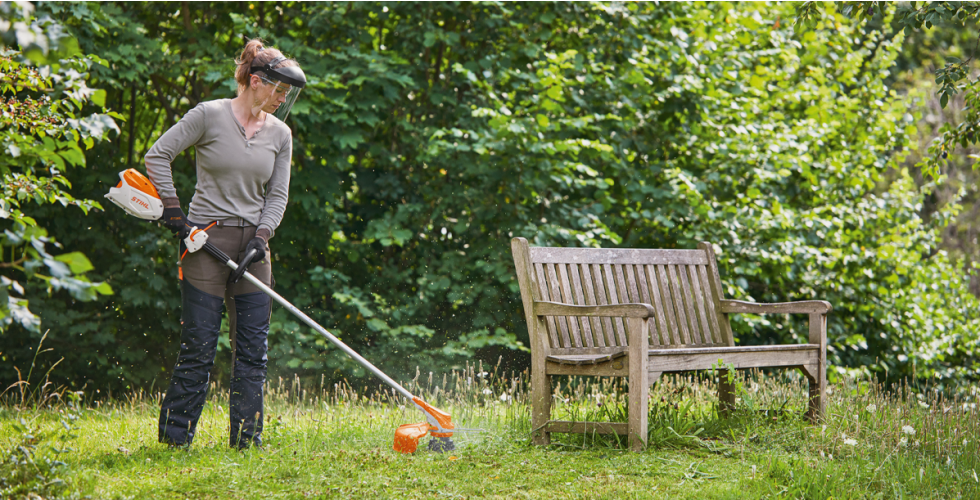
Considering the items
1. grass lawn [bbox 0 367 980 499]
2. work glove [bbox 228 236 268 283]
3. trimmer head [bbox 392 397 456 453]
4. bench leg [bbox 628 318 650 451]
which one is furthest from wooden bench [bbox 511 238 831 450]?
work glove [bbox 228 236 268 283]

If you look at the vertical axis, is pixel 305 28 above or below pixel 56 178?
above

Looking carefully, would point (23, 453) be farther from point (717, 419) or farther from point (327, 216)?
point (327, 216)

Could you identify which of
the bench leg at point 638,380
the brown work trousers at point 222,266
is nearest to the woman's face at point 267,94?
the brown work trousers at point 222,266

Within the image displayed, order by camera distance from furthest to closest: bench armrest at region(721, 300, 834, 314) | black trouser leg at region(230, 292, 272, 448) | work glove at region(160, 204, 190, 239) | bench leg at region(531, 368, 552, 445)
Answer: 1. bench armrest at region(721, 300, 834, 314)
2. bench leg at region(531, 368, 552, 445)
3. black trouser leg at region(230, 292, 272, 448)
4. work glove at region(160, 204, 190, 239)

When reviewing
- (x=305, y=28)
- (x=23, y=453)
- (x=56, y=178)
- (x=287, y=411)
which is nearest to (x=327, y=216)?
(x=305, y=28)

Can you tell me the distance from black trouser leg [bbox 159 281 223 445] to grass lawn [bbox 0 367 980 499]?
4.6 inches

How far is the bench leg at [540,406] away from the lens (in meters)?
4.09

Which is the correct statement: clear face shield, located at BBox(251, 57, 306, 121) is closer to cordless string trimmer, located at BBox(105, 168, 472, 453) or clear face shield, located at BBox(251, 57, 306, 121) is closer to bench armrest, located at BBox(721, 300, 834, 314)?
cordless string trimmer, located at BBox(105, 168, 472, 453)

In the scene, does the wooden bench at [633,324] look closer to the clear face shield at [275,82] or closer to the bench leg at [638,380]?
the bench leg at [638,380]

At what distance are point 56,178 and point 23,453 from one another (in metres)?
1.07

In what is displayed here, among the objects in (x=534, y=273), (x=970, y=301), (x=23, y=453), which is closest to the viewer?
(x=23, y=453)

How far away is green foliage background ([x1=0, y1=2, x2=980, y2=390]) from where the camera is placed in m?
6.58

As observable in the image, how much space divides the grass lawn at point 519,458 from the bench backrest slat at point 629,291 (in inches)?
15.5

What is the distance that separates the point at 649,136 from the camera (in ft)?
24.6
